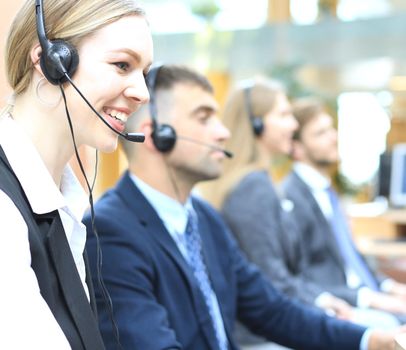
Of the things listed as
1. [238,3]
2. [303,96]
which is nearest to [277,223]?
[303,96]

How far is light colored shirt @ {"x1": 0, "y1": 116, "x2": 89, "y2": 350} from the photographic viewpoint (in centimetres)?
79

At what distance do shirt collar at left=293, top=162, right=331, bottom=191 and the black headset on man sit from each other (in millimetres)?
1420

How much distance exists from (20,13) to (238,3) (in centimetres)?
1051

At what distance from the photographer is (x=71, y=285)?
96 cm

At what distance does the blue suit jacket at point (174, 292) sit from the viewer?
130cm

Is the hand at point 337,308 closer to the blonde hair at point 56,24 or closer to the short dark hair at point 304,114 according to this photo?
the short dark hair at point 304,114

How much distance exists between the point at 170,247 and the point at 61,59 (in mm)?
642

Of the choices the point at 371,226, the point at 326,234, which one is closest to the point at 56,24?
the point at 326,234

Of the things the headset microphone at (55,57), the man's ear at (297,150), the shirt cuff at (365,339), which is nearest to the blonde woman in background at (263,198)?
the man's ear at (297,150)

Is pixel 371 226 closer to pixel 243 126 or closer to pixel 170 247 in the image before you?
pixel 243 126

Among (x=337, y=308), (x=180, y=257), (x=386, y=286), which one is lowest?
(x=386, y=286)

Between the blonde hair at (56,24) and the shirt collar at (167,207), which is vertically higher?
the blonde hair at (56,24)

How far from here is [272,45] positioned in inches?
388

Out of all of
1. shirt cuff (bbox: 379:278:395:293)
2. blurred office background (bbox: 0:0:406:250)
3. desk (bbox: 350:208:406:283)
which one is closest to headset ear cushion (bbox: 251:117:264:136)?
shirt cuff (bbox: 379:278:395:293)
